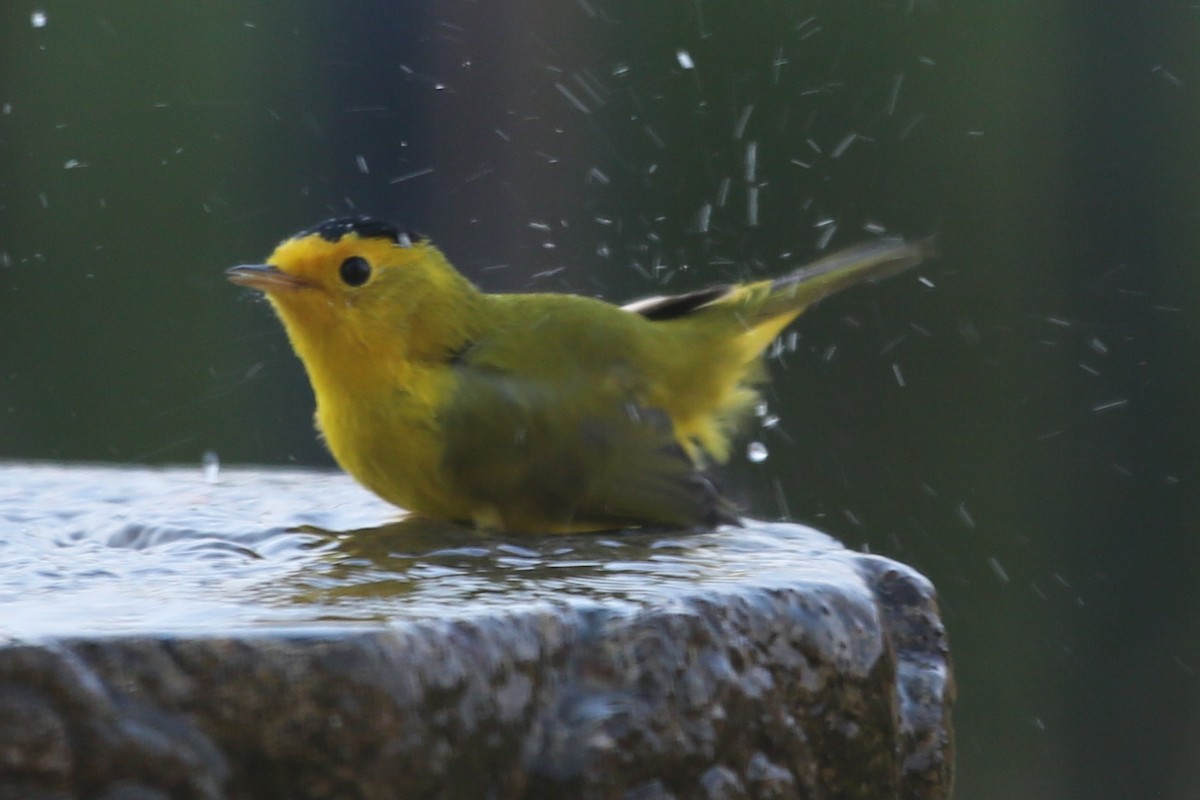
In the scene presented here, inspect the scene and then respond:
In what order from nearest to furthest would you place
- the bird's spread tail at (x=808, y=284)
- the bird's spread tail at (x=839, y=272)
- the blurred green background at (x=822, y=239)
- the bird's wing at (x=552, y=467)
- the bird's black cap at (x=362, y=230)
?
the bird's wing at (x=552, y=467) < the bird's black cap at (x=362, y=230) < the bird's spread tail at (x=808, y=284) < the bird's spread tail at (x=839, y=272) < the blurred green background at (x=822, y=239)

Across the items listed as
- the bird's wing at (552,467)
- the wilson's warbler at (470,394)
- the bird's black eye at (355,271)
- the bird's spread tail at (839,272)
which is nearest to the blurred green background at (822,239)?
the bird's spread tail at (839,272)

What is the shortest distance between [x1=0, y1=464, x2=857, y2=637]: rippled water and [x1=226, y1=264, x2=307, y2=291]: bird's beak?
471 millimetres

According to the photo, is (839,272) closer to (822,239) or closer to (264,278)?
(264,278)

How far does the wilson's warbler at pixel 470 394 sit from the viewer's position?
3432 mm

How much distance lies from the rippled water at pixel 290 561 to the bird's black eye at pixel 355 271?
49 centimetres

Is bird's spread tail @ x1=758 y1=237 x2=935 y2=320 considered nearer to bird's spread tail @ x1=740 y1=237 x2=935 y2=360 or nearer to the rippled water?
bird's spread tail @ x1=740 y1=237 x2=935 y2=360

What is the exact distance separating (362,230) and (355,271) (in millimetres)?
95

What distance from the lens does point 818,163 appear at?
10008mm

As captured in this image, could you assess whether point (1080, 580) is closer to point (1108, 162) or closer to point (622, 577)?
point (1108, 162)

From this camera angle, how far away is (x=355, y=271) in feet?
11.6

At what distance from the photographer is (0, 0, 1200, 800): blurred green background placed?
947 centimetres

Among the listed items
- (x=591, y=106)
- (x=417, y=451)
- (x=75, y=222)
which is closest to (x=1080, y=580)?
(x=591, y=106)

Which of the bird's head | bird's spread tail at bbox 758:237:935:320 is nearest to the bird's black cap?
the bird's head

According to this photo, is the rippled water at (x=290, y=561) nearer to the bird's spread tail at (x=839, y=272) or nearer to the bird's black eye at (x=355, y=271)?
the bird's black eye at (x=355, y=271)
